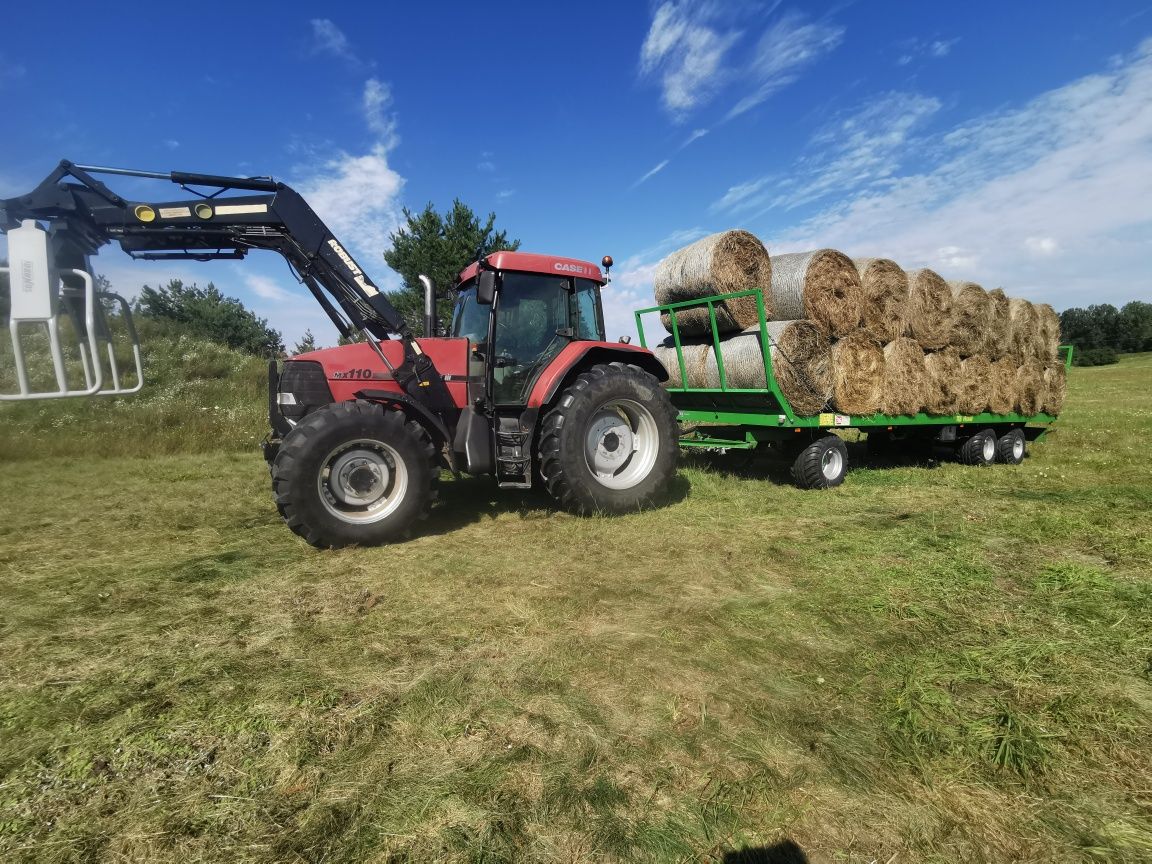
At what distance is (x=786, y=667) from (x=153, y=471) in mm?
8440

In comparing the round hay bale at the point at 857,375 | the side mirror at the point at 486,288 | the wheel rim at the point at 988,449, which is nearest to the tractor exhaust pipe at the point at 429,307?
the side mirror at the point at 486,288

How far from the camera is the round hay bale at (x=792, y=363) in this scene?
583 cm

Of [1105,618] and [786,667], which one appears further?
[1105,618]

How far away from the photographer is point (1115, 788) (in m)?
1.70

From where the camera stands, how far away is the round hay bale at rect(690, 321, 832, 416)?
5.83 metres

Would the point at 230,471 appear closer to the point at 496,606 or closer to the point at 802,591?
the point at 496,606

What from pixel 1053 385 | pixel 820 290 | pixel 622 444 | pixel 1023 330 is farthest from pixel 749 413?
pixel 1053 385

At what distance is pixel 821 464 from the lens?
6.05 metres

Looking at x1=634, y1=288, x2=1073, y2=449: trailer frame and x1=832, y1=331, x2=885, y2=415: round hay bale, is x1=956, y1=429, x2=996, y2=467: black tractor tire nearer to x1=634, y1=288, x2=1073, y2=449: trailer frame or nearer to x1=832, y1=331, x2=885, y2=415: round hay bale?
x1=634, y1=288, x2=1073, y2=449: trailer frame

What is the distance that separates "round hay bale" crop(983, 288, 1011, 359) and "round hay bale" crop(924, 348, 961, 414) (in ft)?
2.57

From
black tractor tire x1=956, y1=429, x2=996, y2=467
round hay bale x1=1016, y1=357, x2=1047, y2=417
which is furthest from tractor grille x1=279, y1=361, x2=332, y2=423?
round hay bale x1=1016, y1=357, x2=1047, y2=417

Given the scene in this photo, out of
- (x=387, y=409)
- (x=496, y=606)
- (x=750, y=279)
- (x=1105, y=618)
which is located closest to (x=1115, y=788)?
(x=1105, y=618)

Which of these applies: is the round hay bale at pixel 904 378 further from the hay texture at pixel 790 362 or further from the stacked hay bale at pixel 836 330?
the hay texture at pixel 790 362

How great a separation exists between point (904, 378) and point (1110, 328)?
68.7 meters
